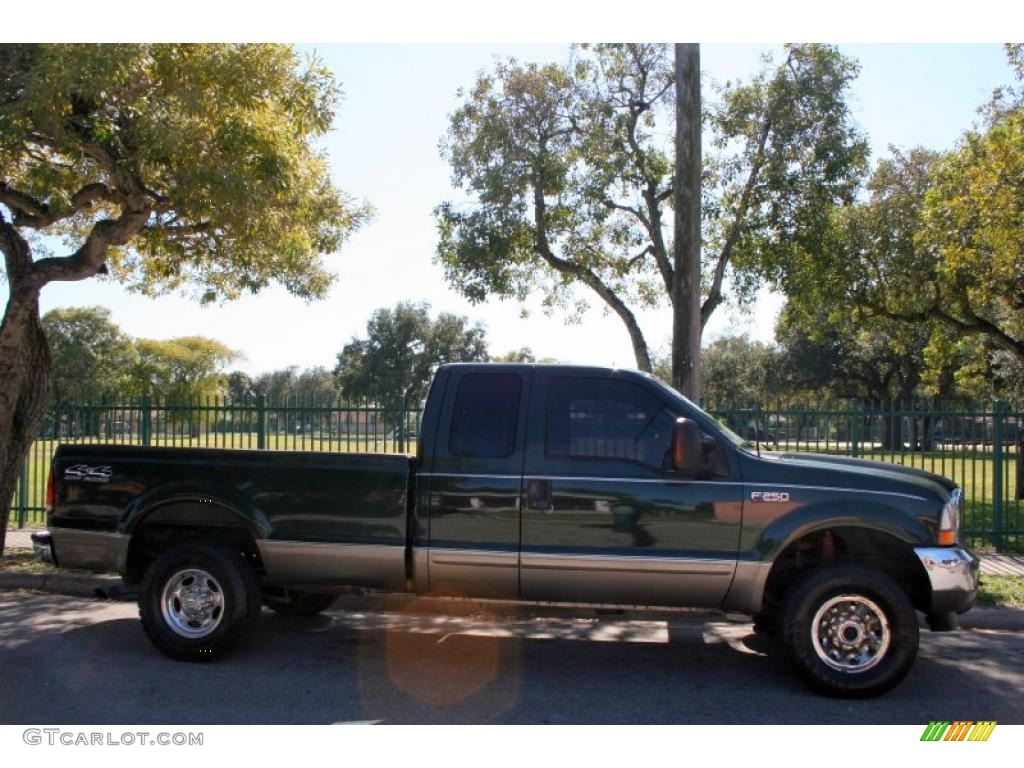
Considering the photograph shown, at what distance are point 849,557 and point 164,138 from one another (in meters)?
7.48

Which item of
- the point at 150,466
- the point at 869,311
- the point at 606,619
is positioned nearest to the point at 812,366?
the point at 869,311

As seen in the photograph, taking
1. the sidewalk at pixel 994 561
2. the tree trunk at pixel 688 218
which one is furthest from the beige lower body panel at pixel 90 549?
the tree trunk at pixel 688 218

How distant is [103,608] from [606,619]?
452cm

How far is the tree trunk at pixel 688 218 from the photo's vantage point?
9.92 m

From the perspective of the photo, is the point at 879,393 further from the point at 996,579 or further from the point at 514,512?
the point at 514,512

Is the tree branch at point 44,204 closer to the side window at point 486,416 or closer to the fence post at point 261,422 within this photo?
the fence post at point 261,422

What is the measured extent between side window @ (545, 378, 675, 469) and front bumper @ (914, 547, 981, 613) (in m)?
1.72

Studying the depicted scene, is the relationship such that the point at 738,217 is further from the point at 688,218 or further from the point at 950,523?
the point at 950,523

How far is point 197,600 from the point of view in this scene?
20.9 feet

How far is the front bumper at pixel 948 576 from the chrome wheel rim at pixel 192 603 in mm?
4644

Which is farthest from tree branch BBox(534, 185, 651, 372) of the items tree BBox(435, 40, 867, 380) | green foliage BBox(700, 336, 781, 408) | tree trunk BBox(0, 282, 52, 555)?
green foliage BBox(700, 336, 781, 408)

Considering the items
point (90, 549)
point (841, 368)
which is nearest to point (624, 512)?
point (90, 549)

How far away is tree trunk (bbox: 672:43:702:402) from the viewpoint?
992 centimetres

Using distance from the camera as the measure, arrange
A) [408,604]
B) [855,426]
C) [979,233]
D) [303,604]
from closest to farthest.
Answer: [303,604] → [408,604] → [855,426] → [979,233]
